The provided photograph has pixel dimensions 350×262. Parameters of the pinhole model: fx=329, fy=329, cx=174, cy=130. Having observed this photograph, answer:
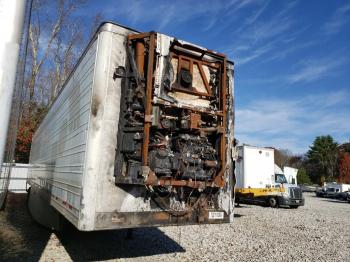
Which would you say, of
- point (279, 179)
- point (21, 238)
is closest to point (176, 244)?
point (21, 238)

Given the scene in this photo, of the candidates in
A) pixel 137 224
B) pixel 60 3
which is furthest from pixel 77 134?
pixel 60 3

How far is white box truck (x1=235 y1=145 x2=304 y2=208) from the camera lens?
57.6 feet

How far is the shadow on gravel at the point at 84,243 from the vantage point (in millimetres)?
6504

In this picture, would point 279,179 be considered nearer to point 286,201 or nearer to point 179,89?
point 286,201

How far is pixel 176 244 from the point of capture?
784 centimetres

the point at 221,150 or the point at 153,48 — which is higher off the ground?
the point at 153,48

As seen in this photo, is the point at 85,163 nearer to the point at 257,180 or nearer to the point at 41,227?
the point at 41,227

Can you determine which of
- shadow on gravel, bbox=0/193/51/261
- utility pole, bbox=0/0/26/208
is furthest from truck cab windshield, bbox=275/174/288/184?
utility pole, bbox=0/0/26/208

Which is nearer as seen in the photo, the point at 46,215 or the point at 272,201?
the point at 46,215

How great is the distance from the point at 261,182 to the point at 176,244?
1141 centimetres

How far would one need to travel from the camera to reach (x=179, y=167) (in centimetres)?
480

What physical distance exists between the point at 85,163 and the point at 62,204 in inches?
65.9

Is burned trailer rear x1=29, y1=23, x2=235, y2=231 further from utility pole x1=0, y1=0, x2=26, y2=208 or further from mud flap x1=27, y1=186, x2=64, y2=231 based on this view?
utility pole x1=0, y1=0, x2=26, y2=208

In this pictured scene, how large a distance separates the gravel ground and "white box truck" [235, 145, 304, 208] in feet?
22.1
